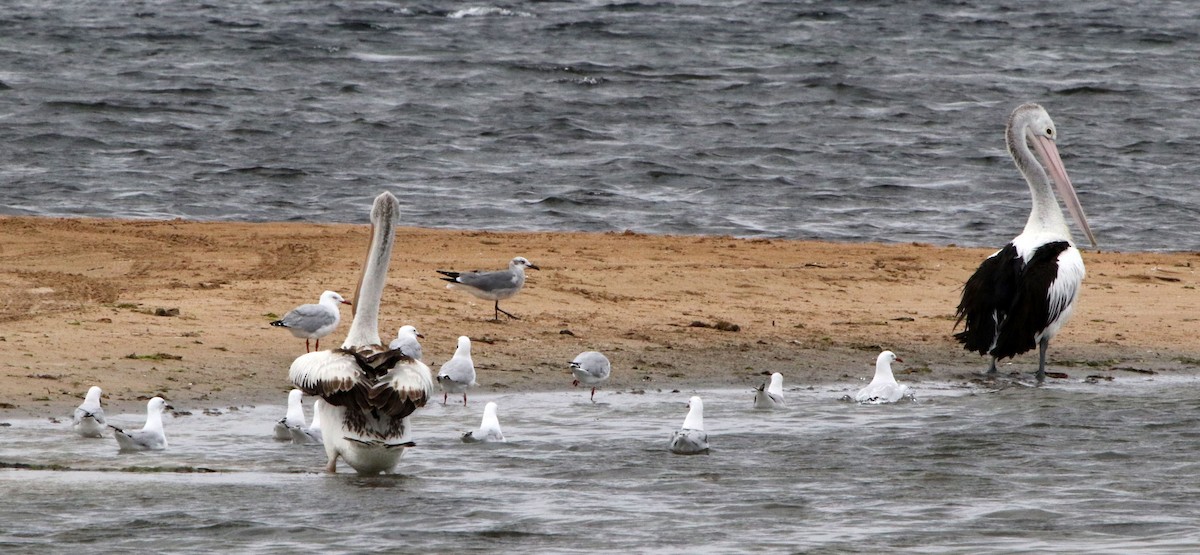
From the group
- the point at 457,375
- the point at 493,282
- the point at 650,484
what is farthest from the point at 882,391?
the point at 493,282

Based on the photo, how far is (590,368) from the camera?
10297 mm

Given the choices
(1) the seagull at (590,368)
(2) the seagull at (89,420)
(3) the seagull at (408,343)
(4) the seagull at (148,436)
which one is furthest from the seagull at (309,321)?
(4) the seagull at (148,436)

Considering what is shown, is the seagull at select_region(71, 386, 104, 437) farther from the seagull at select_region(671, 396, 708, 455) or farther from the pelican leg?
the pelican leg

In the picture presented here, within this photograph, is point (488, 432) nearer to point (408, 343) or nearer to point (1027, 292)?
point (408, 343)

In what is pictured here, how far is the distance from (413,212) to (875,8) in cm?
2312

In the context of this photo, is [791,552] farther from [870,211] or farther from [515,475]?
[870,211]

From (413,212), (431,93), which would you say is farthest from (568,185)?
(431,93)

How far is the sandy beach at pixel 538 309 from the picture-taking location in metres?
10.6

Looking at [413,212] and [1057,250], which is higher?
[1057,250]

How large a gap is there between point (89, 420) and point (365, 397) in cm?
179

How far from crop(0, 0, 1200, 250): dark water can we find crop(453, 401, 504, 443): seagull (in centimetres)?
978

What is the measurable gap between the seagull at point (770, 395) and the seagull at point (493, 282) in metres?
2.78

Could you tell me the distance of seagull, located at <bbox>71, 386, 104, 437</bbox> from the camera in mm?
8578

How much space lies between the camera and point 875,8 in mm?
39875
